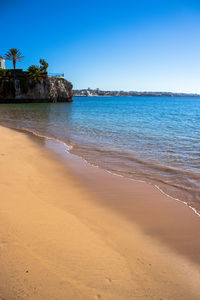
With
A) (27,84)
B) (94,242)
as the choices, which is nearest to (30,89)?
(27,84)

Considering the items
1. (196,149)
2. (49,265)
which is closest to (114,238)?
(49,265)

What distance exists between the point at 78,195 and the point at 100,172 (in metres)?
1.80

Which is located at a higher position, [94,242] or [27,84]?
[27,84]

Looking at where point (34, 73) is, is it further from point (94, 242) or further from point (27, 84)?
point (94, 242)

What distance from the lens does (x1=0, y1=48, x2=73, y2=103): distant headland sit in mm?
50312

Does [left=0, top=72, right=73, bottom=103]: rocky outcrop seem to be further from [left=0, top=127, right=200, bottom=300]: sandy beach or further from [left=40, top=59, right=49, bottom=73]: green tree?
[left=0, top=127, right=200, bottom=300]: sandy beach

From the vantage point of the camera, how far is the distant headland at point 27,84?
5031cm

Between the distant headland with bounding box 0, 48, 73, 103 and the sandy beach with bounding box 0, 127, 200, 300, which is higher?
the distant headland with bounding box 0, 48, 73, 103

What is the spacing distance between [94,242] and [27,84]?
55626 millimetres

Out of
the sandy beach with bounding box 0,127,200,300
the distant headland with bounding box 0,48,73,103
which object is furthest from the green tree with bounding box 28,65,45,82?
the sandy beach with bounding box 0,127,200,300

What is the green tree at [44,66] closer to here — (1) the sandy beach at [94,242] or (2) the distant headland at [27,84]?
(2) the distant headland at [27,84]

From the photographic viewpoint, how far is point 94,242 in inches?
115

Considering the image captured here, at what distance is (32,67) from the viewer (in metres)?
51.6

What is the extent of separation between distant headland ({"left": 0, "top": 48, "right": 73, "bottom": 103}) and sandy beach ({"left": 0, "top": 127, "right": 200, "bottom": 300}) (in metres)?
52.2
